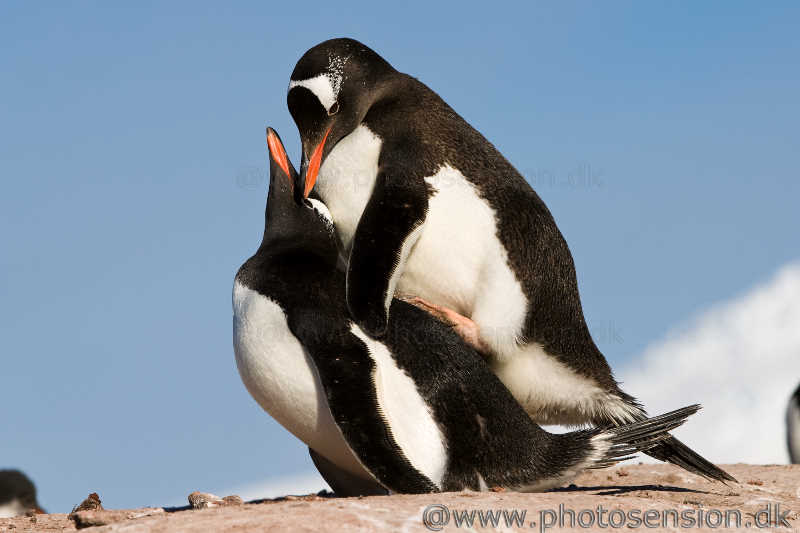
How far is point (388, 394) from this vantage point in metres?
3.75

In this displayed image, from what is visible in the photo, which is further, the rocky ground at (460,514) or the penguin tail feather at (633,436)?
the penguin tail feather at (633,436)

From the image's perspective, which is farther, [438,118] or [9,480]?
[9,480]

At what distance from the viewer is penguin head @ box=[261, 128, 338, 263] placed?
426 centimetres

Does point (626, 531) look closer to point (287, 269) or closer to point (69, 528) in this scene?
point (287, 269)

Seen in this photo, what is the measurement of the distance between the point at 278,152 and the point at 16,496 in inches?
221

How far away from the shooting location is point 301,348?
3.82m

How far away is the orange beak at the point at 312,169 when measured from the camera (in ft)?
14.2

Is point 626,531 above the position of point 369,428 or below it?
below

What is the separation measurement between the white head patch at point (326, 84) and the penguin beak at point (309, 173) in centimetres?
14

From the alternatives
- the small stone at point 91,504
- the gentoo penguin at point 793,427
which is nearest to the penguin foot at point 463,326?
the small stone at point 91,504

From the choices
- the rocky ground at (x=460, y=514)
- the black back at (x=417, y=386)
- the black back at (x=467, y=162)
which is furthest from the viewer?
the black back at (x=467, y=162)

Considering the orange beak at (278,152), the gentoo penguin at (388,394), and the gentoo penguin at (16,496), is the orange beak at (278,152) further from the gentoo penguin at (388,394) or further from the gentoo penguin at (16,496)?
the gentoo penguin at (16,496)

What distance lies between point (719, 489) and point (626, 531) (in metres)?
1.71

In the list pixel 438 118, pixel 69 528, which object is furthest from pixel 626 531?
pixel 69 528
